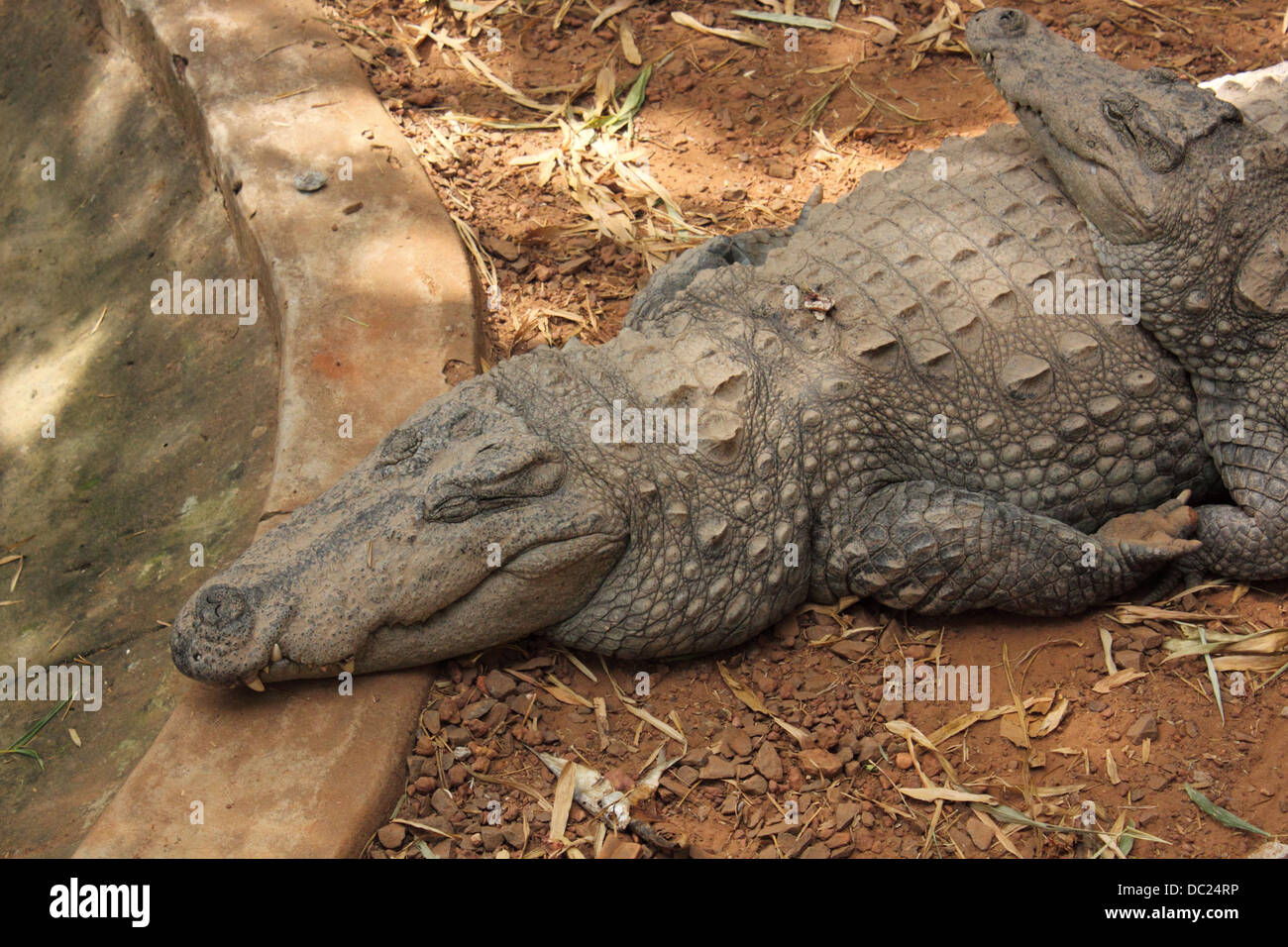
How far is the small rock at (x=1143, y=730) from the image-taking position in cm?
327

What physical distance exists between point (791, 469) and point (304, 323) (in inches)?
74.5

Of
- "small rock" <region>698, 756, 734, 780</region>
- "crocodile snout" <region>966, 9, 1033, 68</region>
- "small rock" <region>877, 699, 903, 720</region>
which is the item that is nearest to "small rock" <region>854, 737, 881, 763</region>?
"small rock" <region>877, 699, 903, 720</region>

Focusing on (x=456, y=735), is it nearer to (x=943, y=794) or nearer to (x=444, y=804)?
(x=444, y=804)

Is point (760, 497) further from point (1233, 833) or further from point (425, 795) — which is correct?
point (1233, 833)

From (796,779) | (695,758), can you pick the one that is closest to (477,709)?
(695,758)

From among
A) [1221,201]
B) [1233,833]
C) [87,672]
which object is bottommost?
[87,672]

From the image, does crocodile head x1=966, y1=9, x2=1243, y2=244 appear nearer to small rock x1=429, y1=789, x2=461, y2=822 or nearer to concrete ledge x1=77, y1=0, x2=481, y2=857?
concrete ledge x1=77, y1=0, x2=481, y2=857

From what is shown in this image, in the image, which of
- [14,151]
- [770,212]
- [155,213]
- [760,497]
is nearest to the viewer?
[760,497]

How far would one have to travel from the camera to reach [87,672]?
12.5 ft

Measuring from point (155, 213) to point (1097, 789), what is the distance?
15.8 feet

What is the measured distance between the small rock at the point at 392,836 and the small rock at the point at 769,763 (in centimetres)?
101

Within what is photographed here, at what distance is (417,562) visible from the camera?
10.2 feet

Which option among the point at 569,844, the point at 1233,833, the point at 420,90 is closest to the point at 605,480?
the point at 569,844

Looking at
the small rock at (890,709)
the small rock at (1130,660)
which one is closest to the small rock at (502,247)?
the small rock at (890,709)
